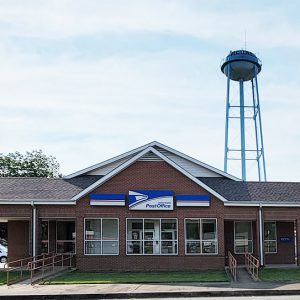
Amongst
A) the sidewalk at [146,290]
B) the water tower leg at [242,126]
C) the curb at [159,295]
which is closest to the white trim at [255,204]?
the sidewalk at [146,290]

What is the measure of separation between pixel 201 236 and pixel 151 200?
3.16m

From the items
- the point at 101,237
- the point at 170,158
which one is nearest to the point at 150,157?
the point at 170,158

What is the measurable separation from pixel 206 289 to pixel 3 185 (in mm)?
15561

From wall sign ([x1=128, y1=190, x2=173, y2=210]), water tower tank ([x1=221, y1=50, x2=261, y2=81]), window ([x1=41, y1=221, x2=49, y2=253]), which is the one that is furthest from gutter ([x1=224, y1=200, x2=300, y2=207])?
water tower tank ([x1=221, y1=50, x2=261, y2=81])

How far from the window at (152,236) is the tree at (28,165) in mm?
32327

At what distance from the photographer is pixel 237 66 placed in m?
41.8

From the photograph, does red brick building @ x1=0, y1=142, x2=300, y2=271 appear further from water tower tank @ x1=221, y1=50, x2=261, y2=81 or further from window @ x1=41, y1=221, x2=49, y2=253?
water tower tank @ x1=221, y1=50, x2=261, y2=81

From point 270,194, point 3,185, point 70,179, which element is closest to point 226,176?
point 270,194

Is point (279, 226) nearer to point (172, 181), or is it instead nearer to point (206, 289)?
point (172, 181)

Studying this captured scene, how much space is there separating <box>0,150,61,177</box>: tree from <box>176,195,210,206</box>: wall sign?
3345 centimetres

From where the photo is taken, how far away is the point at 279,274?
950 inches

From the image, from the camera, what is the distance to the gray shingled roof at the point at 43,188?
27844 millimetres

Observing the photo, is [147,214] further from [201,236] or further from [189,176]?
[201,236]

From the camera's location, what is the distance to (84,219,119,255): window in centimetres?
2758
